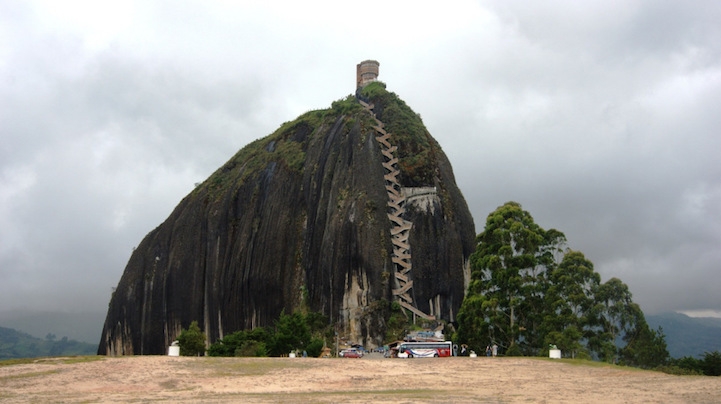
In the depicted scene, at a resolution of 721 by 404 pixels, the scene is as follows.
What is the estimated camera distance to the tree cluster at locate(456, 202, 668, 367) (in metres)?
40.0

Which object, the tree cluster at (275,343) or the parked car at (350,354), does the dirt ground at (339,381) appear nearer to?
the parked car at (350,354)

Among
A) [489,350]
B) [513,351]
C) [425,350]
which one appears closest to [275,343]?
[425,350]

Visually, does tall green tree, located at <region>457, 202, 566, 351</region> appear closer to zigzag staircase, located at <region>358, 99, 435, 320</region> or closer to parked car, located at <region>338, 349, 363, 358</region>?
parked car, located at <region>338, 349, 363, 358</region>

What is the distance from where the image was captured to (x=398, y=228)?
204 ft

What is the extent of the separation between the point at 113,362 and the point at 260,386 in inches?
366

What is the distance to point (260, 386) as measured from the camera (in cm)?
2494

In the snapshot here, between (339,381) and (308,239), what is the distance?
42.0 m

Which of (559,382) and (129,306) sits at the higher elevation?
(129,306)

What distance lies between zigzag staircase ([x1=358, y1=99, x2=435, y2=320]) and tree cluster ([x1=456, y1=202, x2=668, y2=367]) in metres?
13.4

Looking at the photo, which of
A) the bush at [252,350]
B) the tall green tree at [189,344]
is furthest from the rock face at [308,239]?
the tall green tree at [189,344]

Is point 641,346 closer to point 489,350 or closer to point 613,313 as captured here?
point 613,313

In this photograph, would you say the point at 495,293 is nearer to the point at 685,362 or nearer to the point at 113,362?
the point at 685,362

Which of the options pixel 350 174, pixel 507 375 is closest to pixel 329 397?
pixel 507 375

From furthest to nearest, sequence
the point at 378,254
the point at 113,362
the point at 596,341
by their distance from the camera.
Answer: the point at 378,254 < the point at 596,341 < the point at 113,362
